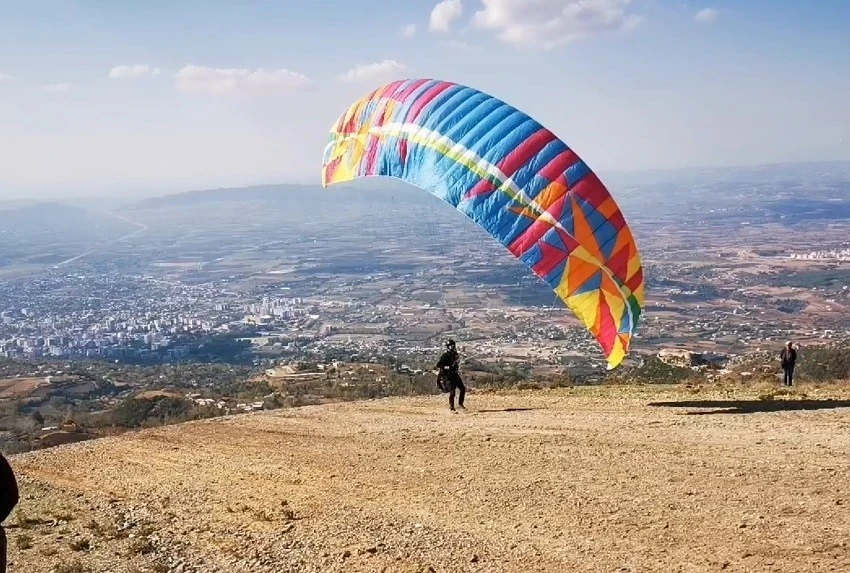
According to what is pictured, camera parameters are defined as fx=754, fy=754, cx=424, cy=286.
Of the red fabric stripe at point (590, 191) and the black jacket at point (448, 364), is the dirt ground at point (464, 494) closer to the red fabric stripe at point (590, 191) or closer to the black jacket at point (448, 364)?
the black jacket at point (448, 364)

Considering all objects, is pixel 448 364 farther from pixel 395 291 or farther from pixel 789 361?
pixel 395 291

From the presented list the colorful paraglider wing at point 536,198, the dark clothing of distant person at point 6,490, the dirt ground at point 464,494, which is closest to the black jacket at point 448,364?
the dirt ground at point 464,494

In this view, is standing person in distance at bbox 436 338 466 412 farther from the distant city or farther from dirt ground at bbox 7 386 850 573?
the distant city

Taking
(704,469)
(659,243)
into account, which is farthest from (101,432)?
(659,243)

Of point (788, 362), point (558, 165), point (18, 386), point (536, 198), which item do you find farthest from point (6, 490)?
point (18, 386)

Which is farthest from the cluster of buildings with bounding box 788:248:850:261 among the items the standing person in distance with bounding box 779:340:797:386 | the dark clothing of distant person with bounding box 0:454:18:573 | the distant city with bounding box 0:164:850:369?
the dark clothing of distant person with bounding box 0:454:18:573

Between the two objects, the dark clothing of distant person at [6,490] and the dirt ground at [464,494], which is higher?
the dark clothing of distant person at [6,490]

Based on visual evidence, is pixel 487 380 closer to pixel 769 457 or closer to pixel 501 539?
pixel 769 457
